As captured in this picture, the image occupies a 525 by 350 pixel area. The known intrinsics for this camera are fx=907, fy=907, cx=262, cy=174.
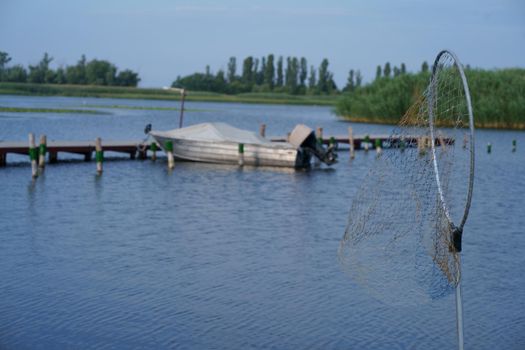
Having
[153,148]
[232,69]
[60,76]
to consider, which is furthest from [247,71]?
[153,148]

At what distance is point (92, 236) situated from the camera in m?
23.7

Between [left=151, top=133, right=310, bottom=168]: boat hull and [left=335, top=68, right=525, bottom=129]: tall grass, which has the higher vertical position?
[left=335, top=68, right=525, bottom=129]: tall grass

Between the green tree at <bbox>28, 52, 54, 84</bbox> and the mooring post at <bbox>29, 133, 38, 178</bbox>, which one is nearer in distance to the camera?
the mooring post at <bbox>29, 133, 38, 178</bbox>

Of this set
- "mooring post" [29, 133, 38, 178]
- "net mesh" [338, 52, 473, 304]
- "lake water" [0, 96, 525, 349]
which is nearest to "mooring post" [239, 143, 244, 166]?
"lake water" [0, 96, 525, 349]

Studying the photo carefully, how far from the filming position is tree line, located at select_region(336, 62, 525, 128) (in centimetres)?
7719

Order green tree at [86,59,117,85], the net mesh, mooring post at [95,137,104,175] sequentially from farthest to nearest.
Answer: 1. green tree at [86,59,117,85]
2. mooring post at [95,137,104,175]
3. the net mesh

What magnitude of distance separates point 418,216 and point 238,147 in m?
26.1

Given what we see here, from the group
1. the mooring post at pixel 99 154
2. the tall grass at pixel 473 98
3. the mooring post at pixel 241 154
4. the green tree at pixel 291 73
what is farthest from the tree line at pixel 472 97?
the green tree at pixel 291 73

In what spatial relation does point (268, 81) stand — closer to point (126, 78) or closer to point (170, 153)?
point (126, 78)

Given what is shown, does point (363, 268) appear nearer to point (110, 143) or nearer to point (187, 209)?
point (187, 209)

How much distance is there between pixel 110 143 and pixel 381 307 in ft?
98.1

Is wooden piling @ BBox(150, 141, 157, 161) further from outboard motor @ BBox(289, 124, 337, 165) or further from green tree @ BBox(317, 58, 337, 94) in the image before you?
green tree @ BBox(317, 58, 337, 94)

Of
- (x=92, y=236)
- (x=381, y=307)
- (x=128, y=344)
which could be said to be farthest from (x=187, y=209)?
(x=128, y=344)

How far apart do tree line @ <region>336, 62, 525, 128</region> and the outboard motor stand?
103 ft
